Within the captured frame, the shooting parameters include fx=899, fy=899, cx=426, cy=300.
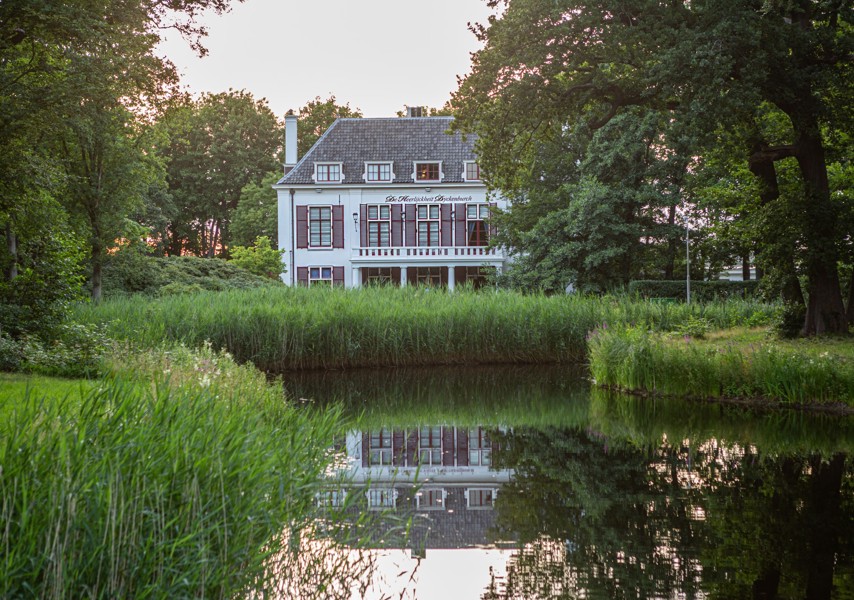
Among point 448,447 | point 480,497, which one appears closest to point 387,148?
point 448,447

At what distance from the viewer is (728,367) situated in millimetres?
12461

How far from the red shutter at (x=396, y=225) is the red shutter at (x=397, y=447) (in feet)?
92.2

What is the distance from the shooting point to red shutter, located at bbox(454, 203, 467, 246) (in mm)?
38219

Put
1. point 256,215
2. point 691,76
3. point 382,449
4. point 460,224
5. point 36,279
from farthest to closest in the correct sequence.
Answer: point 256,215
point 460,224
point 691,76
point 36,279
point 382,449

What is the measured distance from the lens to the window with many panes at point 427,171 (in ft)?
127

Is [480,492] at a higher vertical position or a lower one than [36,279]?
lower

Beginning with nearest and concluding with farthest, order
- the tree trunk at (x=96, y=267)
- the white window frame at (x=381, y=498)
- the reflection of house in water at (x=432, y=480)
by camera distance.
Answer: the reflection of house in water at (x=432, y=480), the white window frame at (x=381, y=498), the tree trunk at (x=96, y=267)

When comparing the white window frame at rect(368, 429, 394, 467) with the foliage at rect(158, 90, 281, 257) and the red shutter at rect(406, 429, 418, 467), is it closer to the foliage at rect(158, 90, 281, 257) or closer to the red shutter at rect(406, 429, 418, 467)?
the red shutter at rect(406, 429, 418, 467)

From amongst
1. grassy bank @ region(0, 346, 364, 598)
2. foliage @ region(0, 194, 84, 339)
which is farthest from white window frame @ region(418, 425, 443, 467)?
foliage @ region(0, 194, 84, 339)

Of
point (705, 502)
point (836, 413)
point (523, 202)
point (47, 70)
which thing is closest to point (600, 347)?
point (836, 413)

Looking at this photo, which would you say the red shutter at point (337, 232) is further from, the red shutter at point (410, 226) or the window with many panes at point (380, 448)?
the window with many panes at point (380, 448)

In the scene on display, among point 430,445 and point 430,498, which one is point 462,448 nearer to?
point 430,445

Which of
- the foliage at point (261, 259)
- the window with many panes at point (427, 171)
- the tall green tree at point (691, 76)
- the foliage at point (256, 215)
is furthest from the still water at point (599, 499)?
the foliage at point (256, 215)

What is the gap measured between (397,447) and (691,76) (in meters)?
7.16
